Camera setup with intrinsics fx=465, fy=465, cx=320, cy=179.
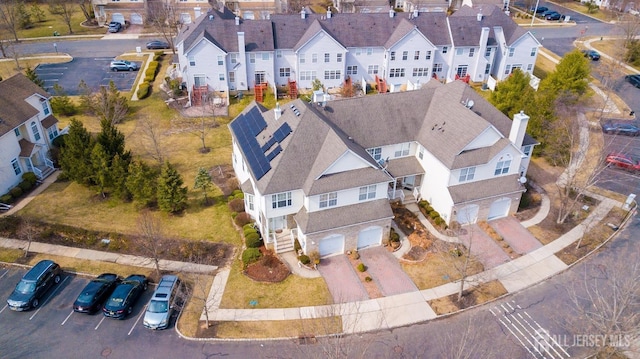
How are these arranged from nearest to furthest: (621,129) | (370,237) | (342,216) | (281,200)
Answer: (281,200) → (342,216) → (370,237) → (621,129)

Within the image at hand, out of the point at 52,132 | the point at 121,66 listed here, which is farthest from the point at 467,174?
the point at 121,66

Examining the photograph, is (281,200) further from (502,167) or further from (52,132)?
(52,132)

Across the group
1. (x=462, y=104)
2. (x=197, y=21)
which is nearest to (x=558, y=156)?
(x=462, y=104)

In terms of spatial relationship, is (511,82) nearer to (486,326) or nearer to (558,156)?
(558,156)

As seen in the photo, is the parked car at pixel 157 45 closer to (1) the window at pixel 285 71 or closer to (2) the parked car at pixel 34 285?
(1) the window at pixel 285 71

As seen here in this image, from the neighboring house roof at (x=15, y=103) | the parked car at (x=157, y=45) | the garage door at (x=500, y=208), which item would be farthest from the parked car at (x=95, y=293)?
the parked car at (x=157, y=45)
